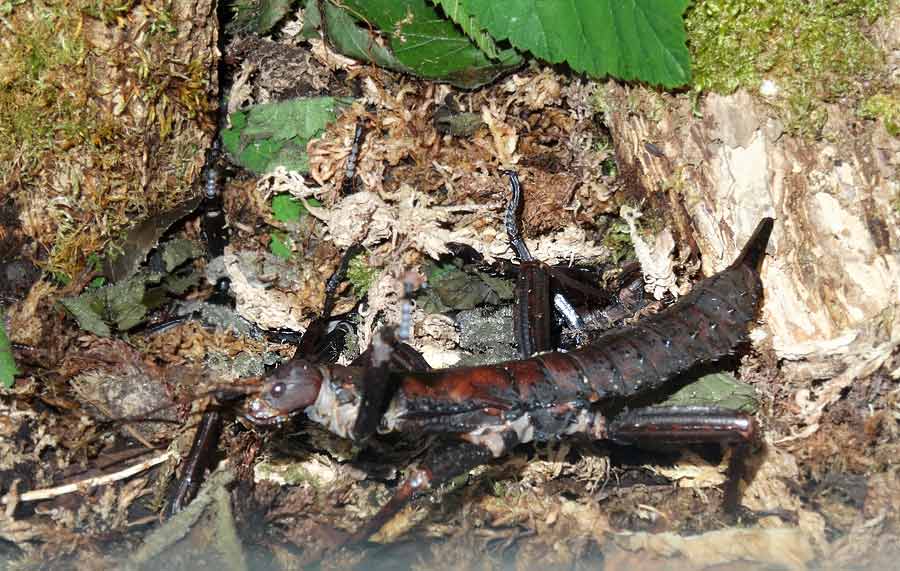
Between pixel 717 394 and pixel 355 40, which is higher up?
pixel 355 40

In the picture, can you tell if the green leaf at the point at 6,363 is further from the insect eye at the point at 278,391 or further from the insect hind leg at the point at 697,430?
the insect hind leg at the point at 697,430

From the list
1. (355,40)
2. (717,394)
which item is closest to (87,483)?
(355,40)

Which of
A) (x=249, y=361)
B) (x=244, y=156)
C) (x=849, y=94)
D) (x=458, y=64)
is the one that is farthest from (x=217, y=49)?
(x=849, y=94)

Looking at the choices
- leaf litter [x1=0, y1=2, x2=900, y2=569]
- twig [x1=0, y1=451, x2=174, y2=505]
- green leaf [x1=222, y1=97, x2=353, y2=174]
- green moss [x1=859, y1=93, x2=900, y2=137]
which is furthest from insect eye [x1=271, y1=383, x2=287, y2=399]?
green moss [x1=859, y1=93, x2=900, y2=137]

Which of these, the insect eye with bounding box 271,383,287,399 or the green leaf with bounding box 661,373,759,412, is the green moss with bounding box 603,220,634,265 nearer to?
the green leaf with bounding box 661,373,759,412

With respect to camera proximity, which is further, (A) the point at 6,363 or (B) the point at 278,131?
(B) the point at 278,131

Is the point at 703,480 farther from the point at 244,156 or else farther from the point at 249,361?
the point at 244,156

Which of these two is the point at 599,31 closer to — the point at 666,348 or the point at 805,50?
the point at 805,50
